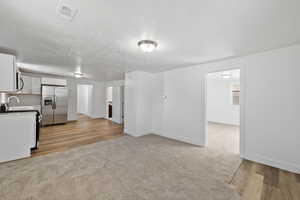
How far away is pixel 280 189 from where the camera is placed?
193cm

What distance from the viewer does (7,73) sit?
2.76 meters

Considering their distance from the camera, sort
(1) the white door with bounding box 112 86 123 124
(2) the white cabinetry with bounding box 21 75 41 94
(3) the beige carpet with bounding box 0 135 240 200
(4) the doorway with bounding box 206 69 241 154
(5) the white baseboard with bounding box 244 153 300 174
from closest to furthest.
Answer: (3) the beige carpet with bounding box 0 135 240 200 → (5) the white baseboard with bounding box 244 153 300 174 → (2) the white cabinetry with bounding box 21 75 41 94 → (4) the doorway with bounding box 206 69 241 154 → (1) the white door with bounding box 112 86 123 124

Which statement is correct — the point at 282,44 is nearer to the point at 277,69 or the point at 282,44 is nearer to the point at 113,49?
the point at 277,69

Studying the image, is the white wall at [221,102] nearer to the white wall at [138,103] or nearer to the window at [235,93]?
the window at [235,93]

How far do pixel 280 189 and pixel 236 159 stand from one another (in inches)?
38.3

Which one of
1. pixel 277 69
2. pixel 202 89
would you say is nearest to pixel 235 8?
pixel 277 69

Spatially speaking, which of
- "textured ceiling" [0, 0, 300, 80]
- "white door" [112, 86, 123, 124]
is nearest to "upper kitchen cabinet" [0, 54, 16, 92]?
"textured ceiling" [0, 0, 300, 80]

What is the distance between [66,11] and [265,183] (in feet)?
13.0

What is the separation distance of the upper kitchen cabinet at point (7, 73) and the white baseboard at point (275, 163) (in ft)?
18.8

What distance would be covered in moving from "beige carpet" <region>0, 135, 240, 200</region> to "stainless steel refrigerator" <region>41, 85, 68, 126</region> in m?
3.76

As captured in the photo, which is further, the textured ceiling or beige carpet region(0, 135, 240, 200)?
beige carpet region(0, 135, 240, 200)

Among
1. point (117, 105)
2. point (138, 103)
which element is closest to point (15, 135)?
point (138, 103)

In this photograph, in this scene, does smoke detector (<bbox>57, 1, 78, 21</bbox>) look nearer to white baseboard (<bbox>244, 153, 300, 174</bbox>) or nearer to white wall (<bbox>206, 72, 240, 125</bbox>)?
white baseboard (<bbox>244, 153, 300, 174</bbox>)

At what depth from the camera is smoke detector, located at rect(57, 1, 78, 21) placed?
1441 mm
